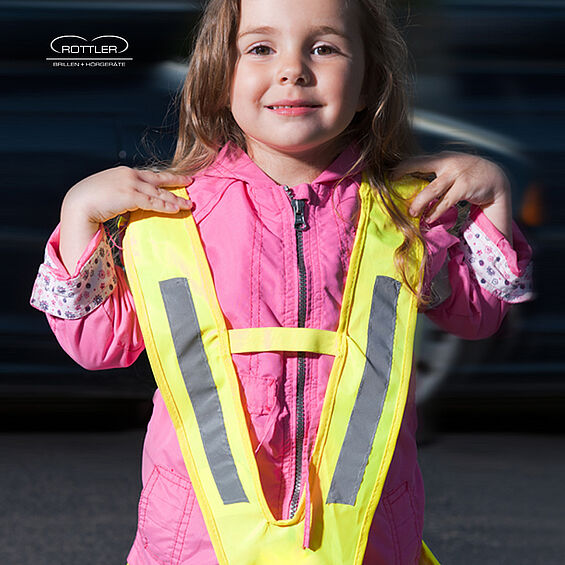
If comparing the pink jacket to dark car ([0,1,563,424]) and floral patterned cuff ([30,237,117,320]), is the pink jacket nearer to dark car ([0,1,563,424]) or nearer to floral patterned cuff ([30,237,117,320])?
floral patterned cuff ([30,237,117,320])

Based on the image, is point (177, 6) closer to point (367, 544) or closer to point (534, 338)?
point (534, 338)

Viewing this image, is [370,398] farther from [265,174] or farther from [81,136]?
[81,136]

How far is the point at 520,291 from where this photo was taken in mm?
1950

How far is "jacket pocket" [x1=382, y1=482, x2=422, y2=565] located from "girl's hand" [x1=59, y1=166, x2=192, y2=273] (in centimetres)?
64

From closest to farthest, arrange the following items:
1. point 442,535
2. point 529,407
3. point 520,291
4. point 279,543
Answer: point 279,543 < point 520,291 < point 442,535 < point 529,407

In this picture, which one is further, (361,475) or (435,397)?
(435,397)

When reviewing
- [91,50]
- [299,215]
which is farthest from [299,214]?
[91,50]

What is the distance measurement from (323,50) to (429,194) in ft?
1.12

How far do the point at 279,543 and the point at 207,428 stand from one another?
23 centimetres

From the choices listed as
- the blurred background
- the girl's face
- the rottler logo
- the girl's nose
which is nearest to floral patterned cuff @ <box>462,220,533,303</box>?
the girl's face

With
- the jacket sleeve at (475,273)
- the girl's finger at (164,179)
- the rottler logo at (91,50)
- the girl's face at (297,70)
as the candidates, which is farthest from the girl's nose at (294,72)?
the rottler logo at (91,50)

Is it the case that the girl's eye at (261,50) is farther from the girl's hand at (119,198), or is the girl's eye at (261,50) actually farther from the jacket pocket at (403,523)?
the jacket pocket at (403,523)

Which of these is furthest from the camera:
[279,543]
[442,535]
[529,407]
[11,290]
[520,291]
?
[529,407]

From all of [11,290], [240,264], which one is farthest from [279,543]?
[11,290]
